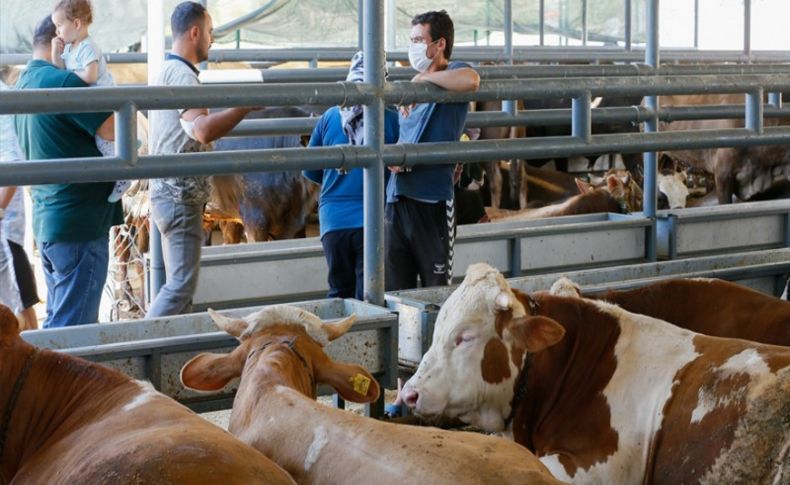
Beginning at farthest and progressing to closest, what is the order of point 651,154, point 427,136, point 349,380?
point 651,154 → point 427,136 → point 349,380

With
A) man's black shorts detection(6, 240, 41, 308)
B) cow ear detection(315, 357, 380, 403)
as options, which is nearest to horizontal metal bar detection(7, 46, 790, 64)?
man's black shorts detection(6, 240, 41, 308)

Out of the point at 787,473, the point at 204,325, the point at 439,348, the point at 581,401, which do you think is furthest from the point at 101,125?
the point at 787,473

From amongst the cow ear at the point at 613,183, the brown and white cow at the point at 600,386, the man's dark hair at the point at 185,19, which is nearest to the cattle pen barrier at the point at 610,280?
the brown and white cow at the point at 600,386

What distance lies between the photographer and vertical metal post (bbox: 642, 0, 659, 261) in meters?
6.66

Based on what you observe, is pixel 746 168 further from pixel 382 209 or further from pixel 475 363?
pixel 475 363

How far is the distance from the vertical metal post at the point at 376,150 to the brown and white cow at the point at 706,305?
2.62 feet

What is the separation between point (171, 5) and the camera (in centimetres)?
1463

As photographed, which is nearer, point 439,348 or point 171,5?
point 439,348

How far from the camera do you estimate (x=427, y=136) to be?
5.64 m

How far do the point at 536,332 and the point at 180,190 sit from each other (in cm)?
235

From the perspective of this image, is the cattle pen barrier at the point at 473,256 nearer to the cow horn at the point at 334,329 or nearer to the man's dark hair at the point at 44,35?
the man's dark hair at the point at 44,35

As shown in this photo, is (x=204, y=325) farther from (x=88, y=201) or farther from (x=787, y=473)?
(x=787, y=473)

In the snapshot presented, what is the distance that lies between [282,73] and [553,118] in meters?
2.65

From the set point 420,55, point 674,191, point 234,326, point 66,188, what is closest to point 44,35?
point 66,188
